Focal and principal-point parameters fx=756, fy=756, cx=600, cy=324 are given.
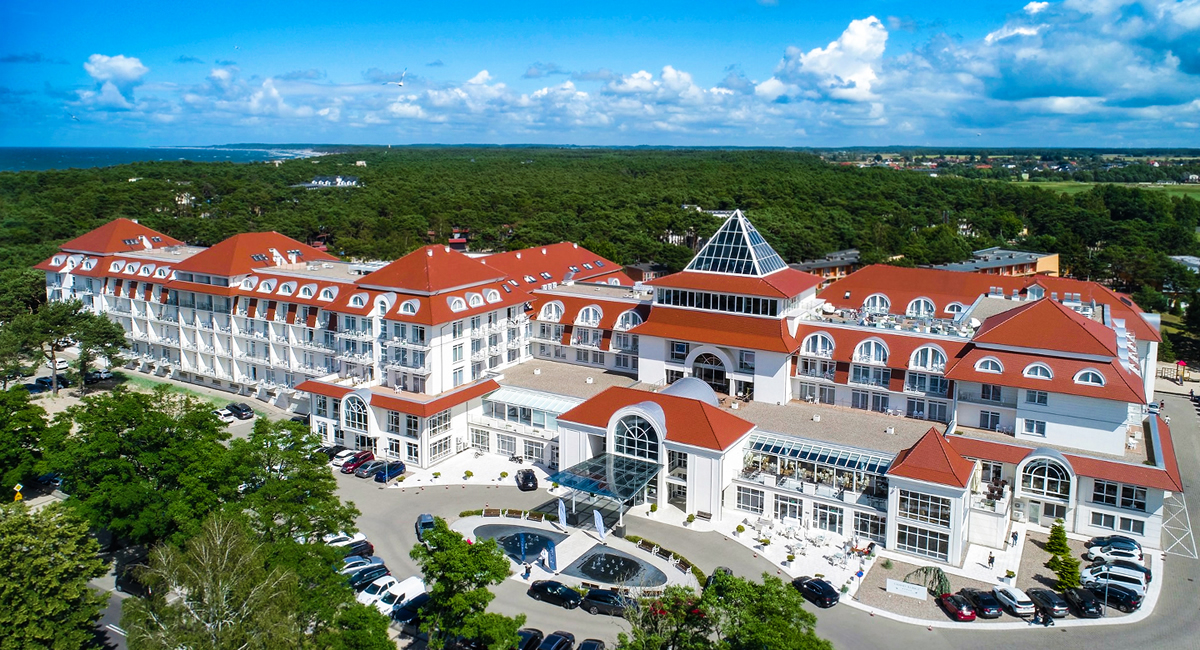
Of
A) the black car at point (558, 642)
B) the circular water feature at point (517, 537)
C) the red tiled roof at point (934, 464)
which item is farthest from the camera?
the circular water feature at point (517, 537)

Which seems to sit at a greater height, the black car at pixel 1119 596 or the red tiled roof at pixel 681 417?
the red tiled roof at pixel 681 417

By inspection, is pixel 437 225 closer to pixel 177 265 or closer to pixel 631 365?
pixel 177 265

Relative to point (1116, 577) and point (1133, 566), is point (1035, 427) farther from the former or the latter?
point (1116, 577)

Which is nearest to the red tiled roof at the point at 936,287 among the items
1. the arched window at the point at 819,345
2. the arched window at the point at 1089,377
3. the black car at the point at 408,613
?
the arched window at the point at 819,345

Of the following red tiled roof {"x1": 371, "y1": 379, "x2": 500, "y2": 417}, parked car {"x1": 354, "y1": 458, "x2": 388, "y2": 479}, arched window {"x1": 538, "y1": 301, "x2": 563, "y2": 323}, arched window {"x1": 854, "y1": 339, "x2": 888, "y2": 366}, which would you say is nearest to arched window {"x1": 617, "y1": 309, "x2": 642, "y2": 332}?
arched window {"x1": 538, "y1": 301, "x2": 563, "y2": 323}

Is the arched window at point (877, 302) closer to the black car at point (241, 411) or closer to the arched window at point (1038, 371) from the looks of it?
the arched window at point (1038, 371)

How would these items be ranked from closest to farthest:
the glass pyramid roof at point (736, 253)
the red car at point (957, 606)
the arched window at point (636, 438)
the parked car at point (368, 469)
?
the red car at point (957, 606) → the arched window at point (636, 438) → the parked car at point (368, 469) → the glass pyramid roof at point (736, 253)

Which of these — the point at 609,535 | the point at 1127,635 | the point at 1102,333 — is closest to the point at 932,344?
the point at 1102,333
